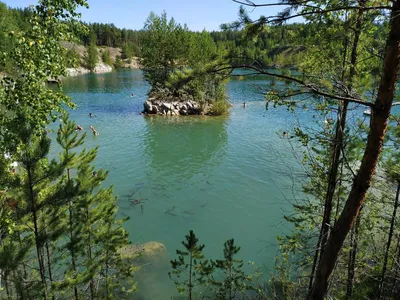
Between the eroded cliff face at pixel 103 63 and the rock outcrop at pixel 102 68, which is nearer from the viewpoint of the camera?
the eroded cliff face at pixel 103 63

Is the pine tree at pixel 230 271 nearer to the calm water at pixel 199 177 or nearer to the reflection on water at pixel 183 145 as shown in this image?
the calm water at pixel 199 177

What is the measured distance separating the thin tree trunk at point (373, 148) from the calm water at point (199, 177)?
1758mm

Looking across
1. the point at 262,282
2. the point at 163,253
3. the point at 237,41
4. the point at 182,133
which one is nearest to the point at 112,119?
the point at 182,133

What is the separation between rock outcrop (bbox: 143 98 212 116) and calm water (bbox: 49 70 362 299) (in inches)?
83.4

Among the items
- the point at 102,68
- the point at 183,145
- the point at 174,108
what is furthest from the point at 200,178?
the point at 102,68

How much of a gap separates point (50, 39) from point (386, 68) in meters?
6.08

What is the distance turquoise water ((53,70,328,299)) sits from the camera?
1377 centimetres

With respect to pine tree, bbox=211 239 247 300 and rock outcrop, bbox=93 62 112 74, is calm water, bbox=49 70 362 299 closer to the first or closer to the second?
pine tree, bbox=211 239 247 300

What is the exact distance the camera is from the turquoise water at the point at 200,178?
13.8 meters

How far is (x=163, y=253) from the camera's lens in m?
12.8

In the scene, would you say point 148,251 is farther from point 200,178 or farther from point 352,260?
point 200,178

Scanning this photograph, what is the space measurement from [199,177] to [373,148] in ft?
53.8

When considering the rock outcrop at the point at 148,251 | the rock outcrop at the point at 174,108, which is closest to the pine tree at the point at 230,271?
the rock outcrop at the point at 148,251

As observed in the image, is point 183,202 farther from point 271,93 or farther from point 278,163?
point 271,93
